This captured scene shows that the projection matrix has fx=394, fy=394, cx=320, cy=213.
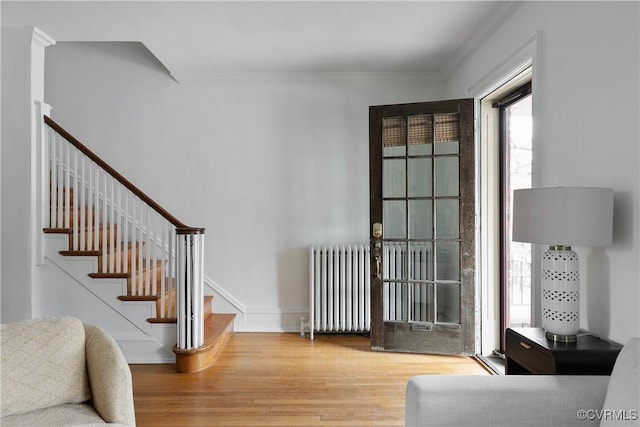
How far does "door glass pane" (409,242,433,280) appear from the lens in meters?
3.55

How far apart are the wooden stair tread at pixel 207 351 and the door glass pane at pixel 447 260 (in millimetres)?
2032

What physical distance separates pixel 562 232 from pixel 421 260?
188 cm

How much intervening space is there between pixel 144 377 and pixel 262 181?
7.14ft

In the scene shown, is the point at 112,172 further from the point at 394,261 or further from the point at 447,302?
the point at 447,302

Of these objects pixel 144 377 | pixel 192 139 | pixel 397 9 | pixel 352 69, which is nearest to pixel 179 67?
pixel 192 139

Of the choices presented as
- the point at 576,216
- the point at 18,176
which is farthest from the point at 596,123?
the point at 18,176

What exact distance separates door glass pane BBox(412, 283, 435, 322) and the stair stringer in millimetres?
2109

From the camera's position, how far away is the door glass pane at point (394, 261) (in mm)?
3596

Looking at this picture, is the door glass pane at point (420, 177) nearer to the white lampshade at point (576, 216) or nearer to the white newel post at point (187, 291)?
the white lampshade at point (576, 216)

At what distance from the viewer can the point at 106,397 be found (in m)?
1.62

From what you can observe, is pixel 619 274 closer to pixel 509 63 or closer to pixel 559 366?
pixel 559 366

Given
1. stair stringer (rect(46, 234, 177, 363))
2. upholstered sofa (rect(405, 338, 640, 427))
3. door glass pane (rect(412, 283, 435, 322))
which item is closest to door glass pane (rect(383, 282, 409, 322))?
door glass pane (rect(412, 283, 435, 322))

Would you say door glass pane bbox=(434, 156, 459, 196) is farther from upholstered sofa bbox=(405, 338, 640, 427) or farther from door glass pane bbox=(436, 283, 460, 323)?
upholstered sofa bbox=(405, 338, 640, 427)

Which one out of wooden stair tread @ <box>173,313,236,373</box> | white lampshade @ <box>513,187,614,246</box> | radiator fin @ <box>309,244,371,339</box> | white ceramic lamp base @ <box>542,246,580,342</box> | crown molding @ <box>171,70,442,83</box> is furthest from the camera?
crown molding @ <box>171,70,442,83</box>
